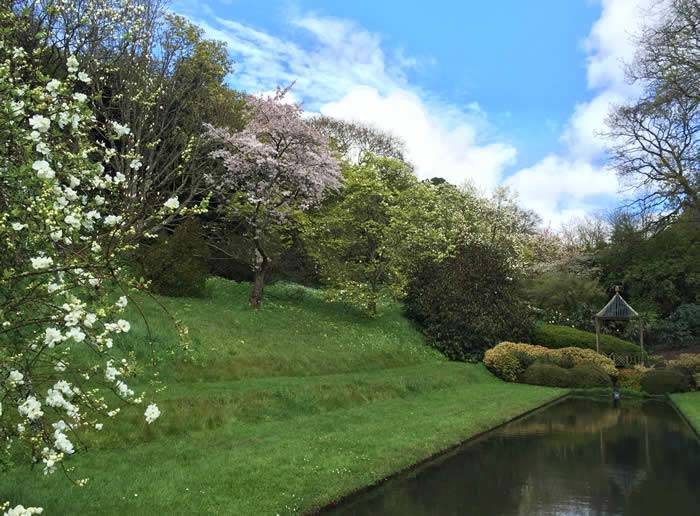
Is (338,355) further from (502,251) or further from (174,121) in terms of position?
(502,251)

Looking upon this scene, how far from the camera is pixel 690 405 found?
2053cm

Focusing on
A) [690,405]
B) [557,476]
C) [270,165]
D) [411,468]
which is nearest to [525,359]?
[690,405]

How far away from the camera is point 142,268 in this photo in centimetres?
2395

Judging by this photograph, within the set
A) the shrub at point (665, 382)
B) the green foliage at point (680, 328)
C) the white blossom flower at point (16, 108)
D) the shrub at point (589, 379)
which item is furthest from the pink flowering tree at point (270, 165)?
the green foliage at point (680, 328)

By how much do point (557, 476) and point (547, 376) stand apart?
16.0 m

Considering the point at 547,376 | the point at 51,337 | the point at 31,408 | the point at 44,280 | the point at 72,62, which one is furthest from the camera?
the point at 547,376

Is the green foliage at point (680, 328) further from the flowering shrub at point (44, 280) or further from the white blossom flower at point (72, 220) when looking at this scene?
the white blossom flower at point (72, 220)

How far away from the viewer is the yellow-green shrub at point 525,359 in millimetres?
27516

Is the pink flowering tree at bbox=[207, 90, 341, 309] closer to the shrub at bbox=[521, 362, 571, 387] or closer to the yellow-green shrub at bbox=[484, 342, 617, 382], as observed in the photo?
the yellow-green shrub at bbox=[484, 342, 617, 382]

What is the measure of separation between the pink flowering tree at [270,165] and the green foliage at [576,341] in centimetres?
1594

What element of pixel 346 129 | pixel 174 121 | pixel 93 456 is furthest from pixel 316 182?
pixel 346 129

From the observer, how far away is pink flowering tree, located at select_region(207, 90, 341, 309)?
84.7 feet

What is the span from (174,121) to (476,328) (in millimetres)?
18582

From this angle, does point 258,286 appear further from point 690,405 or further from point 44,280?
point 44,280
